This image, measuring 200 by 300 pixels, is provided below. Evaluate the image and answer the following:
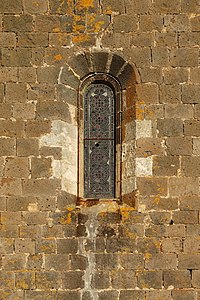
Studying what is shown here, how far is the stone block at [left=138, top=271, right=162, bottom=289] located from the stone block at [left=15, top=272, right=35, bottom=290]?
49.3 inches

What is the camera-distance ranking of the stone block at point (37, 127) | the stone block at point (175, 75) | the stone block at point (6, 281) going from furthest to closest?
the stone block at point (175, 75), the stone block at point (37, 127), the stone block at point (6, 281)

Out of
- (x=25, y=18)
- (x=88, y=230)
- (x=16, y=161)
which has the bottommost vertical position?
(x=88, y=230)

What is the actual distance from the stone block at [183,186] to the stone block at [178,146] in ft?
1.06

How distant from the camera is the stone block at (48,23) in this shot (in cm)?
683

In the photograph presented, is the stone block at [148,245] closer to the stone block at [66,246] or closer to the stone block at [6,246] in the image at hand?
the stone block at [66,246]

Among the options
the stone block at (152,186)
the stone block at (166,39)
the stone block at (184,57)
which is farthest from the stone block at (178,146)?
the stone block at (166,39)

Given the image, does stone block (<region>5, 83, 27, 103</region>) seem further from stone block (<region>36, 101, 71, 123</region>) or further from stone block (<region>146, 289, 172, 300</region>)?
stone block (<region>146, 289, 172, 300</region>)

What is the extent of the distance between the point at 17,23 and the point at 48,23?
1.24ft

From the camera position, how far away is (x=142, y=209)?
260 inches

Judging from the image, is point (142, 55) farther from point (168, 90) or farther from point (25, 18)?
point (25, 18)

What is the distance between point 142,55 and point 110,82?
1.79 feet

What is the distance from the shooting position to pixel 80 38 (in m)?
6.86

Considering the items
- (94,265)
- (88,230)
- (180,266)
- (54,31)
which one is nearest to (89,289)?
(94,265)

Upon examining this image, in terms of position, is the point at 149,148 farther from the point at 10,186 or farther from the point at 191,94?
the point at 10,186
